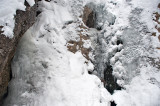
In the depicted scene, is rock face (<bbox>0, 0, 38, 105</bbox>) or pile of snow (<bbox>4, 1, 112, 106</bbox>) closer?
rock face (<bbox>0, 0, 38, 105</bbox>)

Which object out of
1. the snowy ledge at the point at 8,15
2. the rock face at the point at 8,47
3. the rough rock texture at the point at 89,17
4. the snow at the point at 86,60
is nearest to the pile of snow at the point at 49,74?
the snow at the point at 86,60

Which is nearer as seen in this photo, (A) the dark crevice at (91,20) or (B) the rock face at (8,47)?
(B) the rock face at (8,47)

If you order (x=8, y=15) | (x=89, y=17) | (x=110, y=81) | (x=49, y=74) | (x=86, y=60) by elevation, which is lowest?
(x=110, y=81)

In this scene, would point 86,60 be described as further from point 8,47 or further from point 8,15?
point 8,15

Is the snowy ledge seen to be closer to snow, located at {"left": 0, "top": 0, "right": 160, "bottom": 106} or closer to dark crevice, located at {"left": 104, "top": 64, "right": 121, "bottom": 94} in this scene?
snow, located at {"left": 0, "top": 0, "right": 160, "bottom": 106}

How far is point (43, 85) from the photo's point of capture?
313 cm

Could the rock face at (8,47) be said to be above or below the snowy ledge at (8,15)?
below

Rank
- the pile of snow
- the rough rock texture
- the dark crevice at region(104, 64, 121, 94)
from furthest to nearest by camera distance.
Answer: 1. the rough rock texture
2. the dark crevice at region(104, 64, 121, 94)
3. the pile of snow

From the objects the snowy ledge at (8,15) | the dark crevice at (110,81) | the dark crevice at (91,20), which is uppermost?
the snowy ledge at (8,15)

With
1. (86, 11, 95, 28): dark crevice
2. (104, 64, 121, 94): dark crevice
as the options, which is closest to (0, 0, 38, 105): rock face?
(86, 11, 95, 28): dark crevice

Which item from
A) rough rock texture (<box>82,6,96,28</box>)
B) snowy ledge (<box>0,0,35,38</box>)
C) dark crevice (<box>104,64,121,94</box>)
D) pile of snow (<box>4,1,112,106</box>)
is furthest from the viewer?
rough rock texture (<box>82,6,96,28</box>)

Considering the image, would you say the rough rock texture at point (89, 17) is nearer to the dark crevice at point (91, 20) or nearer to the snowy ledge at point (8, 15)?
the dark crevice at point (91, 20)

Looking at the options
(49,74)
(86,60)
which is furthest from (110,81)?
(49,74)

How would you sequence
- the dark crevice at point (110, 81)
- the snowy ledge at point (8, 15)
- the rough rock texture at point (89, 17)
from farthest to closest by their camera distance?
the rough rock texture at point (89, 17) → the dark crevice at point (110, 81) → the snowy ledge at point (8, 15)
